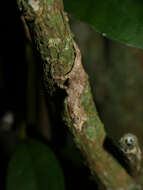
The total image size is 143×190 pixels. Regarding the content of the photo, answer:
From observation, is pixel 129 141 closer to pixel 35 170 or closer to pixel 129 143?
pixel 129 143

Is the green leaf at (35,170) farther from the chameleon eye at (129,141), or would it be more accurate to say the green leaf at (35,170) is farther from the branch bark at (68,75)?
the chameleon eye at (129,141)

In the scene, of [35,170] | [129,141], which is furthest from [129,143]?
[35,170]

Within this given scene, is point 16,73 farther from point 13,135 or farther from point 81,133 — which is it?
point 81,133

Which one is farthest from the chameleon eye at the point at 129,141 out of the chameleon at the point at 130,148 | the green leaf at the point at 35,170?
the green leaf at the point at 35,170

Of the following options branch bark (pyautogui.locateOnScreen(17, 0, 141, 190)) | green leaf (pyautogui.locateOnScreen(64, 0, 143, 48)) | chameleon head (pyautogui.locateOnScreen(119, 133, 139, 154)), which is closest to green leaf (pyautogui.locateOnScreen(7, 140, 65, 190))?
branch bark (pyautogui.locateOnScreen(17, 0, 141, 190))

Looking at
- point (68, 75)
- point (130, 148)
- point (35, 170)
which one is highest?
point (68, 75)
